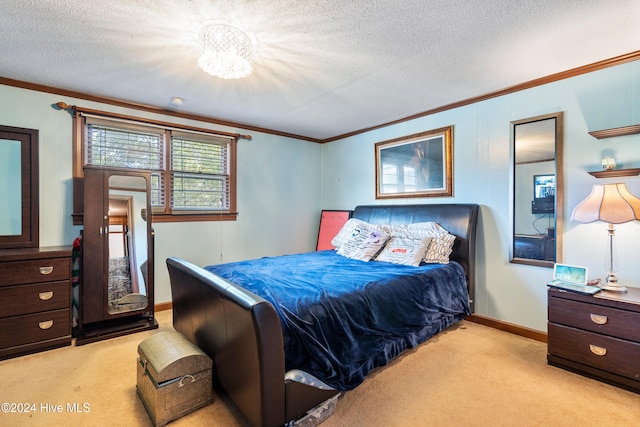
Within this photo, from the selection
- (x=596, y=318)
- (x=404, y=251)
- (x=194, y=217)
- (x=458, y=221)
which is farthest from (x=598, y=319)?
(x=194, y=217)

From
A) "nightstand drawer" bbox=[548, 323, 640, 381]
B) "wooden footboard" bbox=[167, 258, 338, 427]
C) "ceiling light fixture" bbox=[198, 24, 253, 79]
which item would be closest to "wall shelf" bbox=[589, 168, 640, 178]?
"nightstand drawer" bbox=[548, 323, 640, 381]

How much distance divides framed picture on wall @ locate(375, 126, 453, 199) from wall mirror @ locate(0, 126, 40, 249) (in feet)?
12.7

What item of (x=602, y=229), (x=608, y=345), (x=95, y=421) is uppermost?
(x=602, y=229)

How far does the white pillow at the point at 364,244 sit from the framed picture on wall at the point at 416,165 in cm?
83

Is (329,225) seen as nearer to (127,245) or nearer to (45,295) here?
(127,245)

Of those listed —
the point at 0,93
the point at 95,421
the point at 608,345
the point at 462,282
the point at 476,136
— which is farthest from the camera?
the point at 476,136

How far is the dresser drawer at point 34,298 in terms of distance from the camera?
2.48 metres

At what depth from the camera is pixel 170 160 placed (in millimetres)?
3740

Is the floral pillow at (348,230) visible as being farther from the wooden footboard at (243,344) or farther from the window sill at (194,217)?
the wooden footboard at (243,344)

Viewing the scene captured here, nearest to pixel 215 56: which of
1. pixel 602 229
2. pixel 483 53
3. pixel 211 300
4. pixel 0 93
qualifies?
pixel 211 300

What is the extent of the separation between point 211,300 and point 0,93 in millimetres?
2941

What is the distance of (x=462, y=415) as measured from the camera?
1.80 metres

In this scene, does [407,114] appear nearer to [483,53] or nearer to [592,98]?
[483,53]

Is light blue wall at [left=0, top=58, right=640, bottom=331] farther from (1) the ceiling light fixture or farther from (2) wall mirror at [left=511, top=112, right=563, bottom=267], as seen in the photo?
(1) the ceiling light fixture
